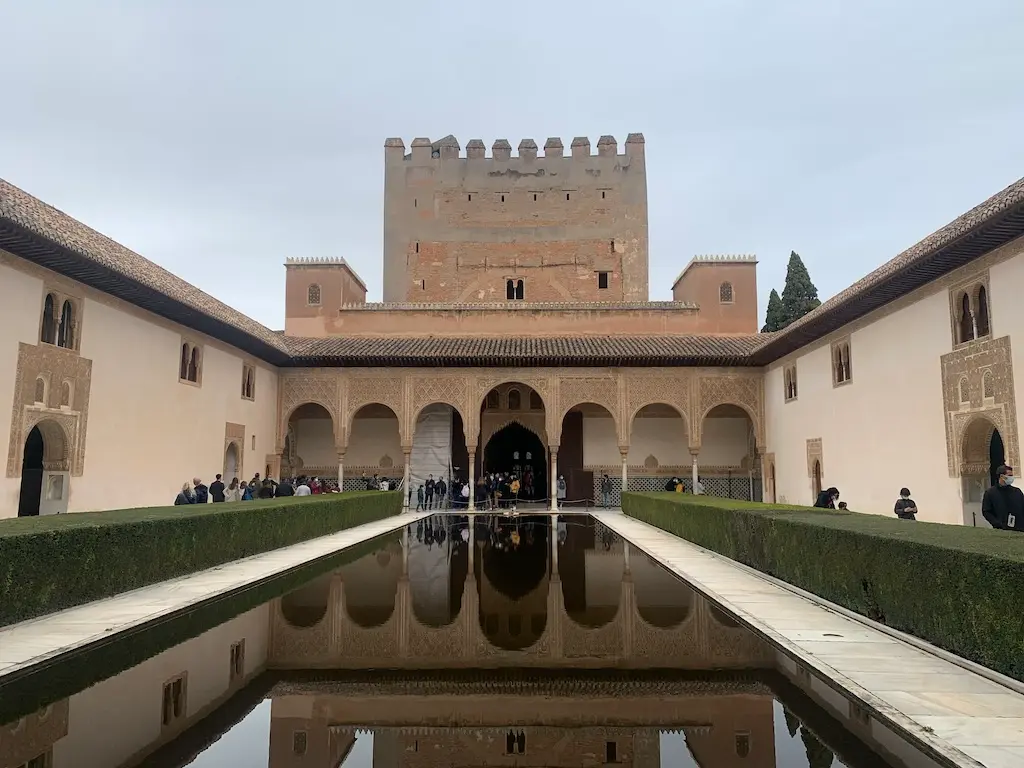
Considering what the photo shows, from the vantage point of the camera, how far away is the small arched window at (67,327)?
1087cm

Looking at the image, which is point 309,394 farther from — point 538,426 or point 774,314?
point 774,314

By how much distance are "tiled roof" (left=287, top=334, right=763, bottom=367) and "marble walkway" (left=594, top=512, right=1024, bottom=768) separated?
1263 cm

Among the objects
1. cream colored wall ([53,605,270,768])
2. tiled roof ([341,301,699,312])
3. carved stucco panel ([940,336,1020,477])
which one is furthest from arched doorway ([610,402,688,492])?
cream colored wall ([53,605,270,768])

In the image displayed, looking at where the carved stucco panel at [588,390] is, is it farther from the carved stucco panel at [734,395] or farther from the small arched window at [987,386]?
the small arched window at [987,386]

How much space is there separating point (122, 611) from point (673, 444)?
699 inches

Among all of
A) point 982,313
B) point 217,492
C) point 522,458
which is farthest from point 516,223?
point 982,313

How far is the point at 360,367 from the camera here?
2002 cm

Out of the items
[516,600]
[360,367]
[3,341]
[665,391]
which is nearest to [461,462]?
[360,367]

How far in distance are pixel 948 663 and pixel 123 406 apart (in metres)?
12.1

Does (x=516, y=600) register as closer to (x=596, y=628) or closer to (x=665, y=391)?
(x=596, y=628)

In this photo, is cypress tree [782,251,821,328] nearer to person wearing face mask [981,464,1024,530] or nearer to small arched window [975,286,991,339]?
small arched window [975,286,991,339]

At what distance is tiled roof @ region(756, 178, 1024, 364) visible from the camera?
8.80m

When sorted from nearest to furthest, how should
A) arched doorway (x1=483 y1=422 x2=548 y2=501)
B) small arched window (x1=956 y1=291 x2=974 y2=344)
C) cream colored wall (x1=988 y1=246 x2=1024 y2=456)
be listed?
1. cream colored wall (x1=988 y1=246 x2=1024 y2=456)
2. small arched window (x1=956 y1=291 x2=974 y2=344)
3. arched doorway (x1=483 y1=422 x2=548 y2=501)

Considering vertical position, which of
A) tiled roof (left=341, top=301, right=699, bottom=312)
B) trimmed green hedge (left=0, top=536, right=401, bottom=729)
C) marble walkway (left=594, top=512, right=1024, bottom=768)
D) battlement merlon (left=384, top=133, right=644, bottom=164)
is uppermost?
battlement merlon (left=384, top=133, right=644, bottom=164)
